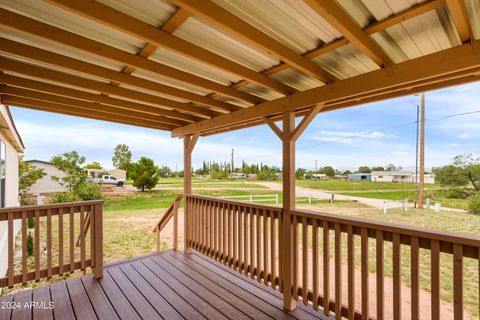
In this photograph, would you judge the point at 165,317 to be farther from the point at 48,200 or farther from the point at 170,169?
the point at 170,169

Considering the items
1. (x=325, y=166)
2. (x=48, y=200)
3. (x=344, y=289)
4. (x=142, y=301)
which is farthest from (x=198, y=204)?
(x=325, y=166)

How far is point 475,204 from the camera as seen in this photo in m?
9.55

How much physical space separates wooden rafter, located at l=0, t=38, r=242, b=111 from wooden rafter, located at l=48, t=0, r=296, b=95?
34.7 inches

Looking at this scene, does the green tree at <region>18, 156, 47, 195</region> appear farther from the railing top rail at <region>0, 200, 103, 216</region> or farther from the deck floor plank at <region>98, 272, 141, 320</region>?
the deck floor plank at <region>98, 272, 141, 320</region>

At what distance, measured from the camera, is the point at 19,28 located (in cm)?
142

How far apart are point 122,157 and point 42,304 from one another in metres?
16.9

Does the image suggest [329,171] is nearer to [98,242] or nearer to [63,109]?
[98,242]

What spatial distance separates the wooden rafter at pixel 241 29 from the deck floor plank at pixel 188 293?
7.80 feet

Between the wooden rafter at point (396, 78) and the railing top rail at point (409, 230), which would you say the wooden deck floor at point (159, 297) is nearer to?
the railing top rail at point (409, 230)

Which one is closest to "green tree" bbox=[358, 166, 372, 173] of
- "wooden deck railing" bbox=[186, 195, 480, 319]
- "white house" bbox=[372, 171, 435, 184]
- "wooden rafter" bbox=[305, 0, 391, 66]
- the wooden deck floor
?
"white house" bbox=[372, 171, 435, 184]

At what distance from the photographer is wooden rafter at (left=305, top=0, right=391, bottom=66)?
3.84ft

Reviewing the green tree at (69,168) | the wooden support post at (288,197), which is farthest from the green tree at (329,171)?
the wooden support post at (288,197)

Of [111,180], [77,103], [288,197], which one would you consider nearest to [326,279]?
[288,197]

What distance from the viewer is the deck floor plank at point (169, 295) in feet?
7.71
